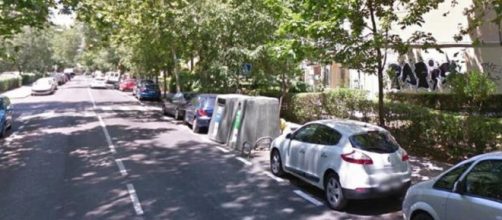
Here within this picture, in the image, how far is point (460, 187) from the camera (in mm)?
5344

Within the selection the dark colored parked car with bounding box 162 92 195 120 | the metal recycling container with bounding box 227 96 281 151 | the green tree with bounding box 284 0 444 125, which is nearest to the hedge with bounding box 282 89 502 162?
the green tree with bounding box 284 0 444 125

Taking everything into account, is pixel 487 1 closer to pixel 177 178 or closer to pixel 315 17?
→ pixel 315 17

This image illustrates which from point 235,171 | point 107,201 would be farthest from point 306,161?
point 107,201

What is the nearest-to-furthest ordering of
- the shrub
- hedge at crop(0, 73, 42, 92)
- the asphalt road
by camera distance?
the asphalt road, the shrub, hedge at crop(0, 73, 42, 92)

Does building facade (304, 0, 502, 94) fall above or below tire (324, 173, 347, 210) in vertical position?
above

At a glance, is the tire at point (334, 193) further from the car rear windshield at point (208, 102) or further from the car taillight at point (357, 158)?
the car rear windshield at point (208, 102)

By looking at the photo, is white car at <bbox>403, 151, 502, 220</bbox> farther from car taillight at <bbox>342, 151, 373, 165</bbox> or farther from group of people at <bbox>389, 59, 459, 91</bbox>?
group of people at <bbox>389, 59, 459, 91</bbox>

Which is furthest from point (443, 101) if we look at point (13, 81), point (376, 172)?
point (13, 81)

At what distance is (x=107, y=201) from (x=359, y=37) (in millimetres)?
6636

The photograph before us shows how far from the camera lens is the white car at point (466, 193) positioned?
498cm

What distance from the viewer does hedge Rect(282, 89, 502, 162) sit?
10.6 m

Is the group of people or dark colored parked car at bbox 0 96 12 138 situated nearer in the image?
dark colored parked car at bbox 0 96 12 138

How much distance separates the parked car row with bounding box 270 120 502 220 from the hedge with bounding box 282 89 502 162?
3.22 meters

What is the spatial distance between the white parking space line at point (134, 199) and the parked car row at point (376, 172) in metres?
3.01
